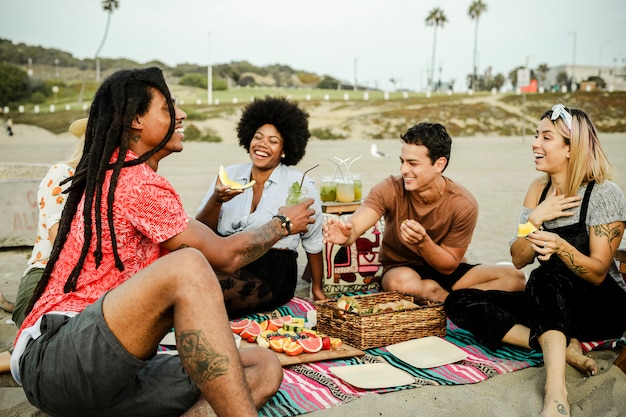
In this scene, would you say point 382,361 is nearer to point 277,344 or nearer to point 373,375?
point 373,375

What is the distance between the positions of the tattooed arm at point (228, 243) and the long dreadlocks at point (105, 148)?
33 centimetres

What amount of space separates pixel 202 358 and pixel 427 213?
10.3 feet

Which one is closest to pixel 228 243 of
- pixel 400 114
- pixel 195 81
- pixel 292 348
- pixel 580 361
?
pixel 292 348

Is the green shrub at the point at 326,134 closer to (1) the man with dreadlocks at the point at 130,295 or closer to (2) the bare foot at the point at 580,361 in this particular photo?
(2) the bare foot at the point at 580,361

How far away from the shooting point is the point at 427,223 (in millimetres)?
5168

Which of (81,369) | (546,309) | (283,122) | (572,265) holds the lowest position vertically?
(546,309)

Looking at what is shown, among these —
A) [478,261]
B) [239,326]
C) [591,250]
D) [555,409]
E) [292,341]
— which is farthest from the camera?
[478,261]

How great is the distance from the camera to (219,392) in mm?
2393

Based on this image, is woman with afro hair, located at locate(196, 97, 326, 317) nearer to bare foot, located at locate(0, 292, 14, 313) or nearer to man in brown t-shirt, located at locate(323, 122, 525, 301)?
man in brown t-shirt, located at locate(323, 122, 525, 301)

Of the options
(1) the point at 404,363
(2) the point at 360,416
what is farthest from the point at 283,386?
(1) the point at 404,363

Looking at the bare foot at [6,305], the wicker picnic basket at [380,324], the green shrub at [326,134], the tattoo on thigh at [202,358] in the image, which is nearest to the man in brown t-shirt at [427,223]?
the wicker picnic basket at [380,324]

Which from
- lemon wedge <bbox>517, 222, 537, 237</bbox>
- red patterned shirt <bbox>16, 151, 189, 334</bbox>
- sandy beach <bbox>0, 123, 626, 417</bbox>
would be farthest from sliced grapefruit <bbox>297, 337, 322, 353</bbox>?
red patterned shirt <bbox>16, 151, 189, 334</bbox>

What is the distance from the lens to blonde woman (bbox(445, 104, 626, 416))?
3857mm

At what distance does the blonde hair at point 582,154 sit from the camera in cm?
409
